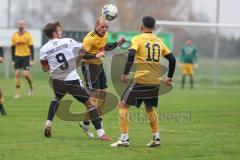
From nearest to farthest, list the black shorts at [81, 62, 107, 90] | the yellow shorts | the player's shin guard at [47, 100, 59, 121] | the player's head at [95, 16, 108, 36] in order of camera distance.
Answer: the player's shin guard at [47, 100, 59, 121], the player's head at [95, 16, 108, 36], the black shorts at [81, 62, 107, 90], the yellow shorts

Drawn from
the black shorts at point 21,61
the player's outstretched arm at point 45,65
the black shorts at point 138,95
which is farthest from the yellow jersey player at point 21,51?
the black shorts at point 138,95

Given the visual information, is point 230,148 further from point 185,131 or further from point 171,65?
point 185,131

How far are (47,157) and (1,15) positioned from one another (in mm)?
27952

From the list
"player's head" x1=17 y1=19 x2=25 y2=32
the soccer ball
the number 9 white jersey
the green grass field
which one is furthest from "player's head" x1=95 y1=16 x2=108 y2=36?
"player's head" x1=17 y1=19 x2=25 y2=32

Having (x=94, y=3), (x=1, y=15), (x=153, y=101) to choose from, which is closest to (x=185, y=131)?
(x=153, y=101)

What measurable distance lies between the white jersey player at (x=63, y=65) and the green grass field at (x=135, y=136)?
52cm

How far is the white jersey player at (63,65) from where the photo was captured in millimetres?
12125

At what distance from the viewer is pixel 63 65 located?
12180mm

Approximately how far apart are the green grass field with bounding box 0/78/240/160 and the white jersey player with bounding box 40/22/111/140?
1.69ft

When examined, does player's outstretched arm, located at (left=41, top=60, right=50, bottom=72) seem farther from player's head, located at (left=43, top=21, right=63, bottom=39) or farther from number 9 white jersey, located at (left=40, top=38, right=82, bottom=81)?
player's head, located at (left=43, top=21, right=63, bottom=39)

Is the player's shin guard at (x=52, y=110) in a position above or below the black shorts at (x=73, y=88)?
below

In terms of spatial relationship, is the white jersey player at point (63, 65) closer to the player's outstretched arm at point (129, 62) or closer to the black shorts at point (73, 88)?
the black shorts at point (73, 88)

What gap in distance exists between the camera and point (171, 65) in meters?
11.4

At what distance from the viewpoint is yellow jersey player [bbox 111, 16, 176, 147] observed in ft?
36.8
